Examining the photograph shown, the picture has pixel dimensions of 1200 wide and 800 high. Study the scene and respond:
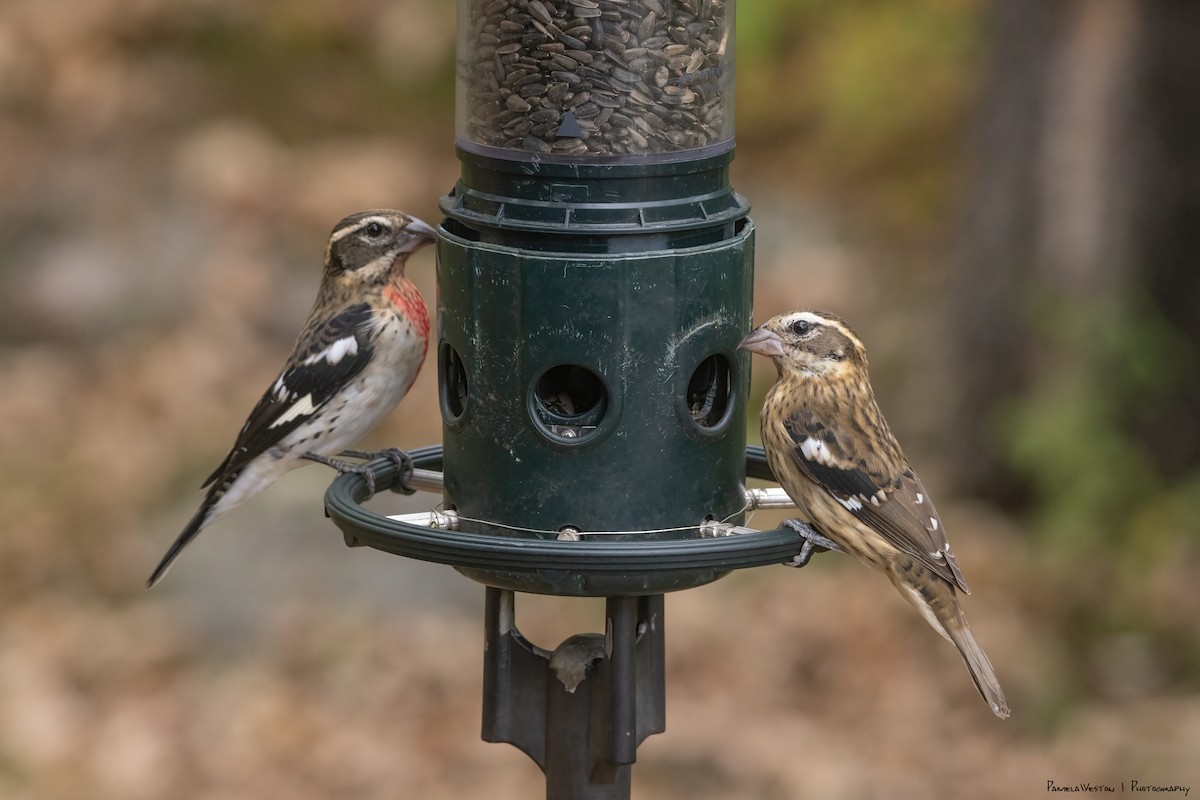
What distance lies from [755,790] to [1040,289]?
3798mm

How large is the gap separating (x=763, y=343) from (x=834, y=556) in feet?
18.7

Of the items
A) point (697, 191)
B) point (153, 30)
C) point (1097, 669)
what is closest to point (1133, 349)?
point (1097, 669)

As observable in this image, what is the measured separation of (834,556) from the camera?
37.6ft

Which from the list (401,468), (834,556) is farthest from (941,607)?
(834,556)

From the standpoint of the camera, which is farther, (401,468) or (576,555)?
(401,468)

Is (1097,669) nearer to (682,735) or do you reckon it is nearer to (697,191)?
(682,735)

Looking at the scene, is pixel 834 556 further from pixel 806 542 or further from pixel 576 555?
pixel 576 555

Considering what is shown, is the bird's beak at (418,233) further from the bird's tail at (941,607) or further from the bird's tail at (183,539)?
the bird's tail at (941,607)

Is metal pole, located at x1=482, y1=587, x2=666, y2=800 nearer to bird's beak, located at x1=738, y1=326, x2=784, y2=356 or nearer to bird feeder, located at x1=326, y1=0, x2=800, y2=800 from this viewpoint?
bird feeder, located at x1=326, y1=0, x2=800, y2=800

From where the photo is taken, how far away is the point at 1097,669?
1045 cm

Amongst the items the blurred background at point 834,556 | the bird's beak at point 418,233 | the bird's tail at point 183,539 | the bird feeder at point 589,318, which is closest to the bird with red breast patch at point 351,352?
the bird's beak at point 418,233

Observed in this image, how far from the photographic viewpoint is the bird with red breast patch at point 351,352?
6.98 m

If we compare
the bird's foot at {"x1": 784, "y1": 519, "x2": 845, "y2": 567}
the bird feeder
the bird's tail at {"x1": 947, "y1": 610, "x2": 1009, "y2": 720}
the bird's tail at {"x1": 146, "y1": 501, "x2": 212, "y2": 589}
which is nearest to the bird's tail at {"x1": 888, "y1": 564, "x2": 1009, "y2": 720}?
the bird's tail at {"x1": 947, "y1": 610, "x2": 1009, "y2": 720}

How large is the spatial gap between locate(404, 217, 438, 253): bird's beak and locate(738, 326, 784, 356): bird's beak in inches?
57.2
